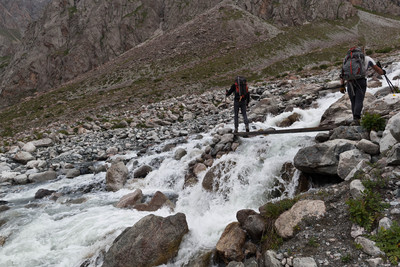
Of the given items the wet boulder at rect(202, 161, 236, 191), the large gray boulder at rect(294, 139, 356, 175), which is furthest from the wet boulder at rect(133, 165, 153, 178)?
the large gray boulder at rect(294, 139, 356, 175)

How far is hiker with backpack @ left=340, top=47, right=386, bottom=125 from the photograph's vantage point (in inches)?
308

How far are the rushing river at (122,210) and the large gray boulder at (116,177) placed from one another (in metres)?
0.36

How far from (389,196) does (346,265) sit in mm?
1678

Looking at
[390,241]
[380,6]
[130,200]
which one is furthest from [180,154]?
[380,6]

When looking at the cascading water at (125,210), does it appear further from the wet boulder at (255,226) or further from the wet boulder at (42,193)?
the wet boulder at (255,226)

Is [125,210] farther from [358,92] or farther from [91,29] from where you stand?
[91,29]

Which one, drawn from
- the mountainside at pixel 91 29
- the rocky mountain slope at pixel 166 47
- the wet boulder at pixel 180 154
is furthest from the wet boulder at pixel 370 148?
the mountainside at pixel 91 29

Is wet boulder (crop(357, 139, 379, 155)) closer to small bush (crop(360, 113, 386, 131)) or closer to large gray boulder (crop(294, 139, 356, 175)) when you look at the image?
large gray boulder (crop(294, 139, 356, 175))

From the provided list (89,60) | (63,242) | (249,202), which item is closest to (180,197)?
(249,202)

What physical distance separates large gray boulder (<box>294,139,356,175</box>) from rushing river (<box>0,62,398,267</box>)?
843 millimetres

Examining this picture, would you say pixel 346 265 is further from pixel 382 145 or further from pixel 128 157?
pixel 128 157

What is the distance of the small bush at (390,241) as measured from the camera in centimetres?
331

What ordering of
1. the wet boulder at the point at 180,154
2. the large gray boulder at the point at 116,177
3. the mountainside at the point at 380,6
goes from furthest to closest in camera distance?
the mountainside at the point at 380,6
the wet boulder at the point at 180,154
the large gray boulder at the point at 116,177

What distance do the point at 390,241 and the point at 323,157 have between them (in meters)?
3.16
